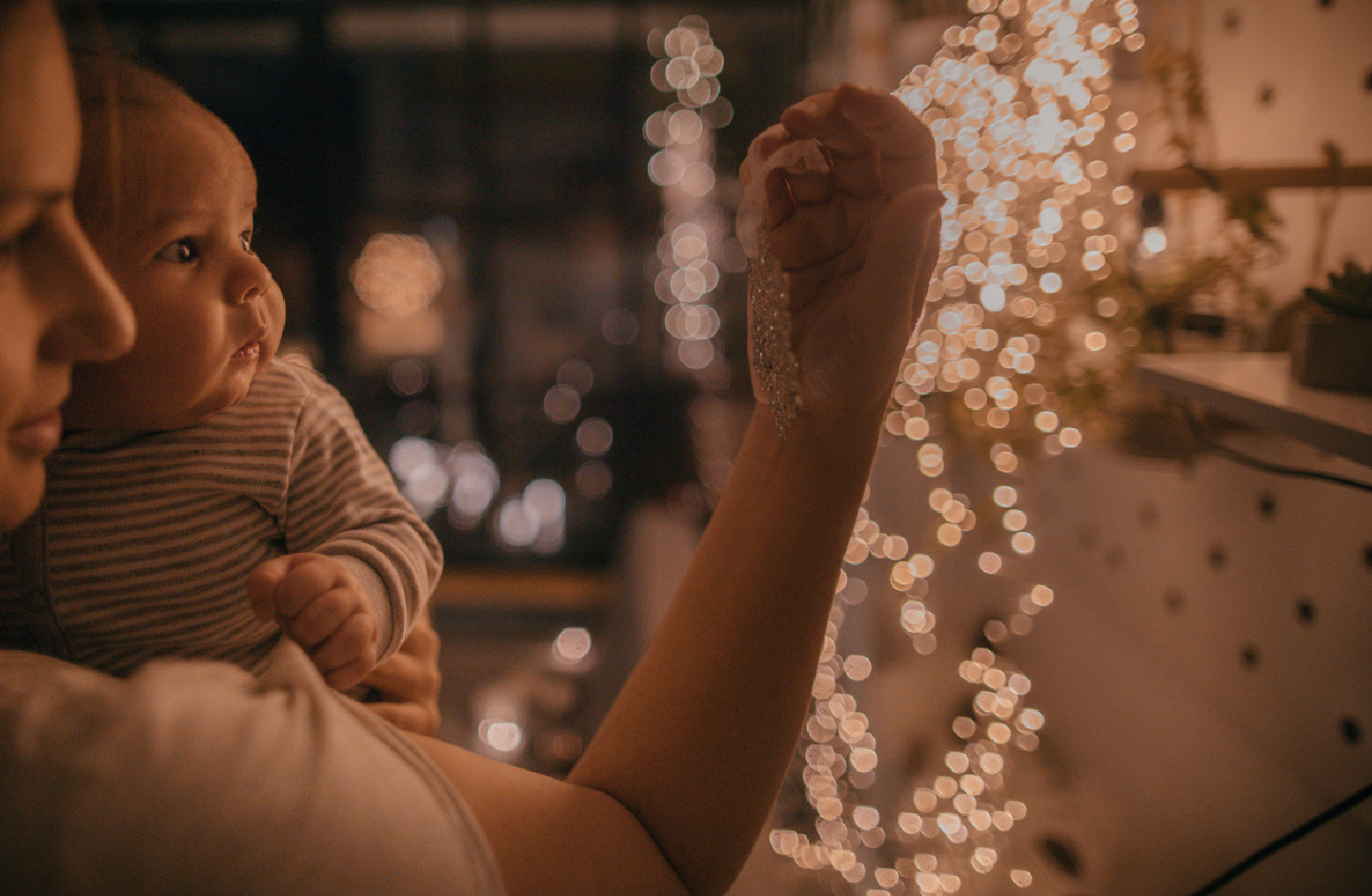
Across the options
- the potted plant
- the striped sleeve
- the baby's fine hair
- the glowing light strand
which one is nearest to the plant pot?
the potted plant

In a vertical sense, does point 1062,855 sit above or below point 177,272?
below

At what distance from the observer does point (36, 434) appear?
33cm

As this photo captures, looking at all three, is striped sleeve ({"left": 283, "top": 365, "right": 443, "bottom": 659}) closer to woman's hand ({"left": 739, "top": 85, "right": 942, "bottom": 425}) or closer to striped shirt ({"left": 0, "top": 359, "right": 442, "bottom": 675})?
striped shirt ({"left": 0, "top": 359, "right": 442, "bottom": 675})

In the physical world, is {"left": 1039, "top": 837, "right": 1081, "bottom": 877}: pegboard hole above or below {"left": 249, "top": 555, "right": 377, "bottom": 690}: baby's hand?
below

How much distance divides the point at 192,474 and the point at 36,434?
0.17m

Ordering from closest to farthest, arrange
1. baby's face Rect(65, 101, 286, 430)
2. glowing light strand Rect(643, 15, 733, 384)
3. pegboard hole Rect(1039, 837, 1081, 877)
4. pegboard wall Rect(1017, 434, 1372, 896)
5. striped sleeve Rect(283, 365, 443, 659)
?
baby's face Rect(65, 101, 286, 430) < striped sleeve Rect(283, 365, 443, 659) < pegboard wall Rect(1017, 434, 1372, 896) < pegboard hole Rect(1039, 837, 1081, 877) < glowing light strand Rect(643, 15, 733, 384)

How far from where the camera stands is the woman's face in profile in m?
0.29

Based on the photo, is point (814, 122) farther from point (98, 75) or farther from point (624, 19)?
point (624, 19)

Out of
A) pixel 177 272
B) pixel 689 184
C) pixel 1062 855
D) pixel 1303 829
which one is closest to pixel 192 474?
pixel 177 272

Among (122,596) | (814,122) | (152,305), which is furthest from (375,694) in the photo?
(814,122)

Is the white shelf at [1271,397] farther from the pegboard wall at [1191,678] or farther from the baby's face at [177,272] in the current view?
the baby's face at [177,272]

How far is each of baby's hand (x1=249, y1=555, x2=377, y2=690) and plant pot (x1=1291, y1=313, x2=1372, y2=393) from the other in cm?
71

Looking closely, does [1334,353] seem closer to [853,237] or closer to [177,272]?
[853,237]

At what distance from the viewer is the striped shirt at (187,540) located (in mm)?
473
